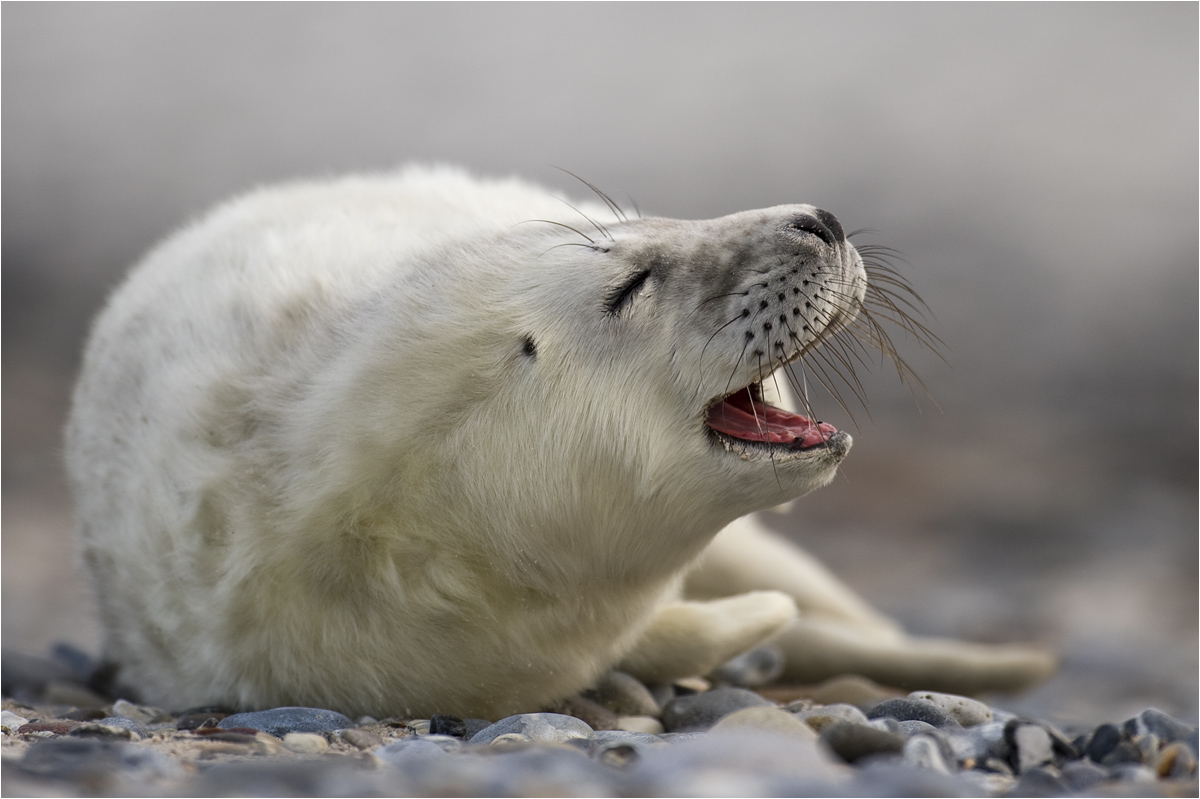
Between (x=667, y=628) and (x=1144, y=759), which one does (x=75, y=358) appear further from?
(x=1144, y=759)

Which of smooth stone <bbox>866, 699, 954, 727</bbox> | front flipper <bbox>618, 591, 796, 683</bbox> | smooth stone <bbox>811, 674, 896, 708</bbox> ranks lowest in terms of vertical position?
smooth stone <bbox>866, 699, 954, 727</bbox>

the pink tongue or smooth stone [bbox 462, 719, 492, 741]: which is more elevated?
the pink tongue

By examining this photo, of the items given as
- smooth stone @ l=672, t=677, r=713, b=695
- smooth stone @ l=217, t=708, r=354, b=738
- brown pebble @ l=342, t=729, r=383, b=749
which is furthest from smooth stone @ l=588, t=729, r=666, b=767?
smooth stone @ l=672, t=677, r=713, b=695

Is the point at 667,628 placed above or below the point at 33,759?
above

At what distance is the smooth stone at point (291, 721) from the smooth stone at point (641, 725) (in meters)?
0.77

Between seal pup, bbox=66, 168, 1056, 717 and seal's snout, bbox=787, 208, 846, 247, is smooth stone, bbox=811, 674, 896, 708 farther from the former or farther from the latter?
seal's snout, bbox=787, 208, 846, 247

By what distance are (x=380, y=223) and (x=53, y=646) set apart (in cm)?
223

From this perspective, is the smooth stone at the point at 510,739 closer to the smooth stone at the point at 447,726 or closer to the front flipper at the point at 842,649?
the smooth stone at the point at 447,726

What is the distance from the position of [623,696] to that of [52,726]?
157cm

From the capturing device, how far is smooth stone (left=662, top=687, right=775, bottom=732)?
317 cm

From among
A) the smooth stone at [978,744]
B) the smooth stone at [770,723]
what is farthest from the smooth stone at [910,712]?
the smooth stone at [770,723]

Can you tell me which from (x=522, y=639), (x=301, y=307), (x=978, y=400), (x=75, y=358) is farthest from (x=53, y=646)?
(x=978, y=400)

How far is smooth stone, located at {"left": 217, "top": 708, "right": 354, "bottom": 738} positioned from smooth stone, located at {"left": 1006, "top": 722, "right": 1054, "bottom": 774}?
156 centimetres

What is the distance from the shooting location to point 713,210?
8.89m
